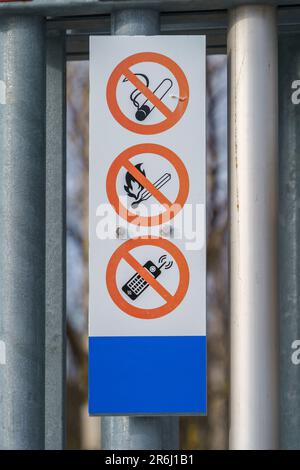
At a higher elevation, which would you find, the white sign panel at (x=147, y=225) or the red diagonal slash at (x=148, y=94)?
the red diagonal slash at (x=148, y=94)

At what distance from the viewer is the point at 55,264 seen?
11.0 metres

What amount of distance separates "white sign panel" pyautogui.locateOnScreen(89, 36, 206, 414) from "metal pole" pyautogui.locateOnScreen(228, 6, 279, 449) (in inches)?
11.6

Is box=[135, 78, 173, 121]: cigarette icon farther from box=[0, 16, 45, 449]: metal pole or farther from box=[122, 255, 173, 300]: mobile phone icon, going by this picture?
box=[122, 255, 173, 300]: mobile phone icon

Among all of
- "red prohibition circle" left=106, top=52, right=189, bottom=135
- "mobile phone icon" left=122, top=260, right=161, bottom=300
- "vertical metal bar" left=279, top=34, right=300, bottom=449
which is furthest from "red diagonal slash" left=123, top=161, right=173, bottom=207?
→ "vertical metal bar" left=279, top=34, right=300, bottom=449

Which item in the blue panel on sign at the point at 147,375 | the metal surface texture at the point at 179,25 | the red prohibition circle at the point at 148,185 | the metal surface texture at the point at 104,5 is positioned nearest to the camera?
the blue panel on sign at the point at 147,375

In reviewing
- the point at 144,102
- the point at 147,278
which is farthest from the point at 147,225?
the point at 144,102

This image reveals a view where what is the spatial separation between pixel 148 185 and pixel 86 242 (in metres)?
10.6

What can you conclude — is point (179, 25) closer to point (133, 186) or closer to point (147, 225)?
point (133, 186)

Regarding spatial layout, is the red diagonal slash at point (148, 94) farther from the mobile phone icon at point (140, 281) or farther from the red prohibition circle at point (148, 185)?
the mobile phone icon at point (140, 281)

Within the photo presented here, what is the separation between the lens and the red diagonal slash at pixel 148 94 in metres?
9.95

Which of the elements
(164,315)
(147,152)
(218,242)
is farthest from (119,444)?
(218,242)

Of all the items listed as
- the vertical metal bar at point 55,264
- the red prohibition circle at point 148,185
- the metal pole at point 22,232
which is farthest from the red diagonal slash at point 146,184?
the vertical metal bar at point 55,264

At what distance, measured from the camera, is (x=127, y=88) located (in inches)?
393

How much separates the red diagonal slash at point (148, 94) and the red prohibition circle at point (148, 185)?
293 millimetres
